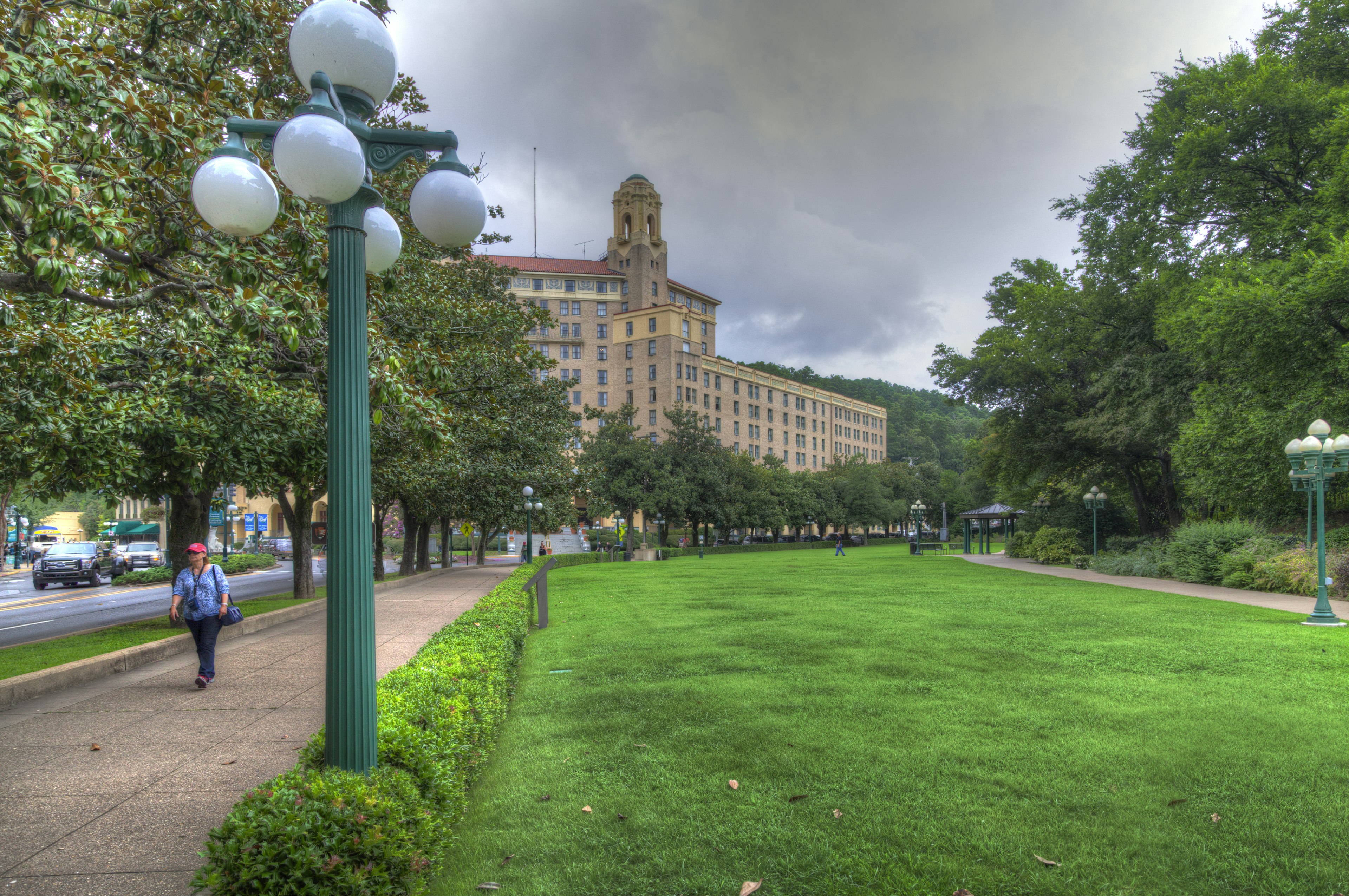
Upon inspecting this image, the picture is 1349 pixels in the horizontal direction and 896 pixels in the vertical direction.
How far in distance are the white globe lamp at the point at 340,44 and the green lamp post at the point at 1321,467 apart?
53.8 feet

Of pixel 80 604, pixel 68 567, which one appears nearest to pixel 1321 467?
pixel 80 604

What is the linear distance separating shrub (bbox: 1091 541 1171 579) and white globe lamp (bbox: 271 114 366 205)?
29722 mm

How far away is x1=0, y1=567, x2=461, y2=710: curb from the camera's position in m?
8.42

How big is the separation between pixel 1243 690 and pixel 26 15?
41.4 ft

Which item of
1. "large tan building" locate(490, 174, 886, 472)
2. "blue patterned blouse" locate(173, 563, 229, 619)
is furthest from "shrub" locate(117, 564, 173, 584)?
"large tan building" locate(490, 174, 886, 472)

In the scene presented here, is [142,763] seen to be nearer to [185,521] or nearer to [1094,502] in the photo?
[185,521]

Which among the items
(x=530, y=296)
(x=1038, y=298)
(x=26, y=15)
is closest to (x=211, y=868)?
(x=26, y=15)

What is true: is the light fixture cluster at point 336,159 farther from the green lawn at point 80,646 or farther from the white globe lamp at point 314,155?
the green lawn at point 80,646

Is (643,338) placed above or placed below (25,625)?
above

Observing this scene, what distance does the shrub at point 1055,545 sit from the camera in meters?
36.9

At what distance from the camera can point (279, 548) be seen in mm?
73125

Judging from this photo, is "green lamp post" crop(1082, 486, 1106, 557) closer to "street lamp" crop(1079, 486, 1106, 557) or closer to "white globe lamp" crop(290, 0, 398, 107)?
"street lamp" crop(1079, 486, 1106, 557)

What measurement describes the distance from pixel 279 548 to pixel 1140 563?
70381mm

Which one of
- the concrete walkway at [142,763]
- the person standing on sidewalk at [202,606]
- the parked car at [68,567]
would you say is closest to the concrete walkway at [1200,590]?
the concrete walkway at [142,763]
